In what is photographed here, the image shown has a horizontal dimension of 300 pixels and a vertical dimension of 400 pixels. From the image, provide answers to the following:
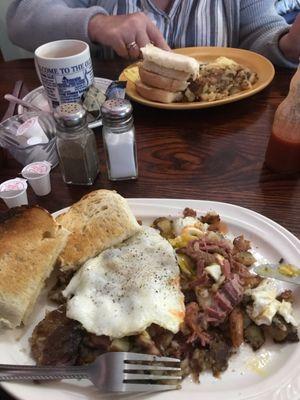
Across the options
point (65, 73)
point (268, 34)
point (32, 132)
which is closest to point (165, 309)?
point (32, 132)

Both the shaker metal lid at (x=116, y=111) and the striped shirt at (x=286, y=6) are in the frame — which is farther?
the striped shirt at (x=286, y=6)

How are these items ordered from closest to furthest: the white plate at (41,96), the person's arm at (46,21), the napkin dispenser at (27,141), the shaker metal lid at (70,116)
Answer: the shaker metal lid at (70,116) < the napkin dispenser at (27,141) < the white plate at (41,96) < the person's arm at (46,21)

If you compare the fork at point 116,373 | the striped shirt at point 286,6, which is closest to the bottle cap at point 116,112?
the fork at point 116,373

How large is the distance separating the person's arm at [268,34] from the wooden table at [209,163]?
0.69 feet

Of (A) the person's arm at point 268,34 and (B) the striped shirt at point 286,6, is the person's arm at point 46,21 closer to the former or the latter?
(A) the person's arm at point 268,34

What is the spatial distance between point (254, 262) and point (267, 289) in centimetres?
12

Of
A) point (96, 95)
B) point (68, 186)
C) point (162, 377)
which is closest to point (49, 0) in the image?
point (96, 95)

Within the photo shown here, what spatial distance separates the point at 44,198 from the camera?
1383mm

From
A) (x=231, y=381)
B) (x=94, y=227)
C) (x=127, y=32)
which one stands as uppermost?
(x=127, y=32)

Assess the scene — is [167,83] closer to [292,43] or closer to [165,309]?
[292,43]

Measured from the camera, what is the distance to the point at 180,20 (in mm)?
2287

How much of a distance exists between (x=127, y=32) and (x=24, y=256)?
1.42 m

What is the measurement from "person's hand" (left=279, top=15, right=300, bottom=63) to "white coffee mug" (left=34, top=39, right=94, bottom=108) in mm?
1010

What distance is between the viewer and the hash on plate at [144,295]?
0.90 m
